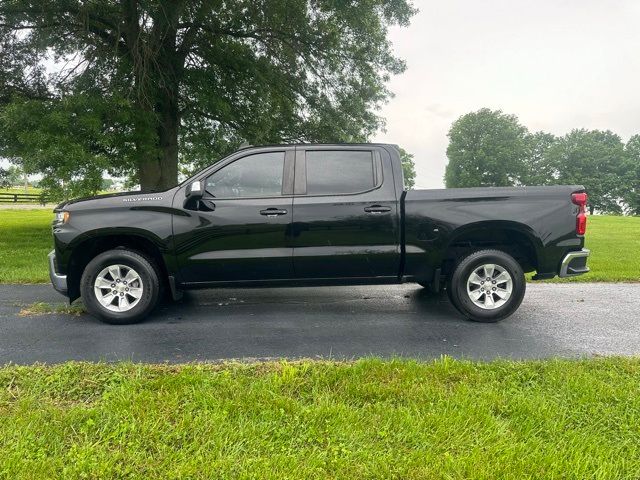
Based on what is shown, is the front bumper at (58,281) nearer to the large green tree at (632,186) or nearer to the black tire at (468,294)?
the black tire at (468,294)

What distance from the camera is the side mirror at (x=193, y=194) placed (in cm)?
448

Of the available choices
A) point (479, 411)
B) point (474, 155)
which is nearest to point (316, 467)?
point (479, 411)

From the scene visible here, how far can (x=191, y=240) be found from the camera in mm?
4562

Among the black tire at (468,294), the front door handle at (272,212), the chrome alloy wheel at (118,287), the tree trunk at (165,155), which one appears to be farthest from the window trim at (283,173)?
the tree trunk at (165,155)

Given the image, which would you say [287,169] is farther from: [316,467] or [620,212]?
[620,212]

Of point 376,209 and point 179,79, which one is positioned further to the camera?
point 179,79

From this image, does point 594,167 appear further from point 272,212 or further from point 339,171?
point 272,212

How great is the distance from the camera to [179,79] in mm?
11617

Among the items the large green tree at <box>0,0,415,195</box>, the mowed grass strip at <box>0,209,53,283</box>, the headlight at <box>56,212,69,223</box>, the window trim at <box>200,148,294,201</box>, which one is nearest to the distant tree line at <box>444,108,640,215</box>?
the large green tree at <box>0,0,415,195</box>

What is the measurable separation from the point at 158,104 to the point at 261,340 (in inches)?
383

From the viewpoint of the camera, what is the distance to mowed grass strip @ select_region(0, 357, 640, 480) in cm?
225

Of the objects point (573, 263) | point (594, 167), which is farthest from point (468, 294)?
point (594, 167)

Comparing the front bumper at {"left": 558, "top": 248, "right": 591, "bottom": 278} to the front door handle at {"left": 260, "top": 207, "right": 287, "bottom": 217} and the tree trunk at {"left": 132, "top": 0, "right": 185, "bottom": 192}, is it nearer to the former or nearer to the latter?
the front door handle at {"left": 260, "top": 207, "right": 287, "bottom": 217}

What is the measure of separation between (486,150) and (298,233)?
54.3m
